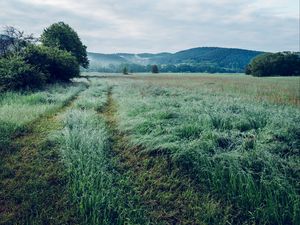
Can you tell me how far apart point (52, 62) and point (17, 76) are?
906 cm

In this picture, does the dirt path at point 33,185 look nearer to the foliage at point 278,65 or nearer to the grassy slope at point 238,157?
the grassy slope at point 238,157

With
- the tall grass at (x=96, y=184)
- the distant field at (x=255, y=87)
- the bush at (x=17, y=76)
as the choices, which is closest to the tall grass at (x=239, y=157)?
the tall grass at (x=96, y=184)

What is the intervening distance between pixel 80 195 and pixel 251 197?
2573 millimetres

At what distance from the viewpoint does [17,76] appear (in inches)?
648

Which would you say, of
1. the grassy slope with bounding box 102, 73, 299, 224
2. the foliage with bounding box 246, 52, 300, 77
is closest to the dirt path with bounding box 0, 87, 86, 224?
the grassy slope with bounding box 102, 73, 299, 224

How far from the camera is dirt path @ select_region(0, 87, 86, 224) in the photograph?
3684 mm

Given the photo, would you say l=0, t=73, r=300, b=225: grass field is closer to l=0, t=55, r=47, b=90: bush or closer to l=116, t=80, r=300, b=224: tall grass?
l=116, t=80, r=300, b=224: tall grass

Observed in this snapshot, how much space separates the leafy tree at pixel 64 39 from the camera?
40000 mm

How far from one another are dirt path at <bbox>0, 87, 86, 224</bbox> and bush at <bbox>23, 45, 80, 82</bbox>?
16.6 meters

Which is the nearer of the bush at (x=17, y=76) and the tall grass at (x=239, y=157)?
the tall grass at (x=239, y=157)

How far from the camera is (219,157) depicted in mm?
5238

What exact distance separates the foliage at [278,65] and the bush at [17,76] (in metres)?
59.1

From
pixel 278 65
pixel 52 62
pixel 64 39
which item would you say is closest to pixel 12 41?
pixel 52 62

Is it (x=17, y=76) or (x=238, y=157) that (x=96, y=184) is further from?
(x=17, y=76)
